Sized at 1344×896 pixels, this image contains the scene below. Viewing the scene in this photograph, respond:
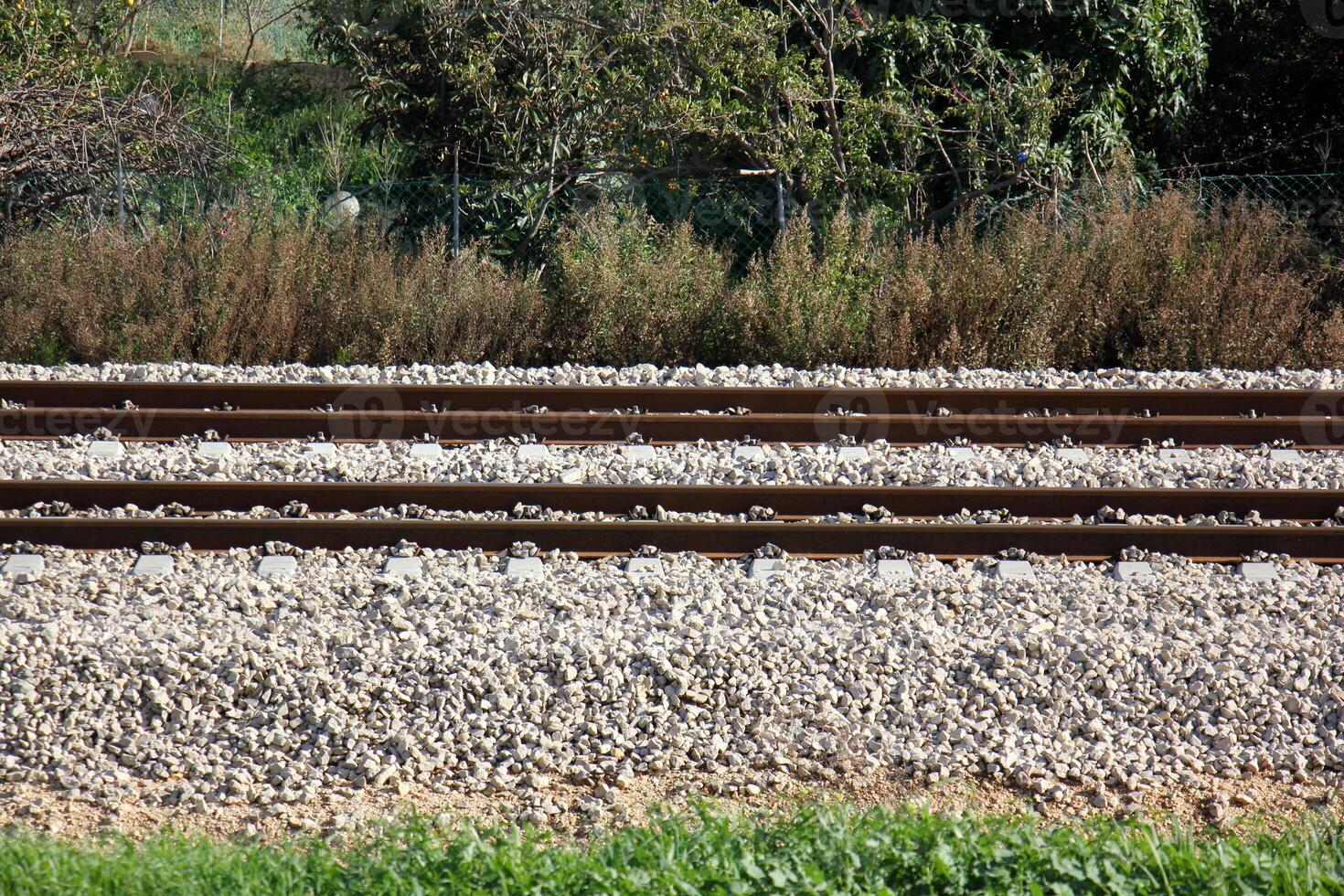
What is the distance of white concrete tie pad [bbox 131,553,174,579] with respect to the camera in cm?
605

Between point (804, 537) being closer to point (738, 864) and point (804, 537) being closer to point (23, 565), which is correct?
point (738, 864)

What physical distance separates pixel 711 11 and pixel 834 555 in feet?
24.5

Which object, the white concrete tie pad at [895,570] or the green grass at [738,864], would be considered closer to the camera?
the green grass at [738,864]

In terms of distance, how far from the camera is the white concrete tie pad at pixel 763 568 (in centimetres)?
612

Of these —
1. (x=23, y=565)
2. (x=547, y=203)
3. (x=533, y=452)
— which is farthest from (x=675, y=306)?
(x=23, y=565)

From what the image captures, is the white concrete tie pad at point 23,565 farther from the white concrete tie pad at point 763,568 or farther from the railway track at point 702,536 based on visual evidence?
the white concrete tie pad at point 763,568

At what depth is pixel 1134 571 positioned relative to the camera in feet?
20.4

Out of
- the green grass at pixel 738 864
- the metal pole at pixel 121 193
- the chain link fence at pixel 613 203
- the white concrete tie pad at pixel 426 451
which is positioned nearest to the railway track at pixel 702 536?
the white concrete tie pad at pixel 426 451

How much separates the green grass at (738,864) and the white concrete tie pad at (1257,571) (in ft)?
8.11

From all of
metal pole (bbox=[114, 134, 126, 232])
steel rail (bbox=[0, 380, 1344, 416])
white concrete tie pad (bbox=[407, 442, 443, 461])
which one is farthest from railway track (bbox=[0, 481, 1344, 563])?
metal pole (bbox=[114, 134, 126, 232])

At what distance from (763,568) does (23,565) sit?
3708mm

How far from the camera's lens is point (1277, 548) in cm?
643

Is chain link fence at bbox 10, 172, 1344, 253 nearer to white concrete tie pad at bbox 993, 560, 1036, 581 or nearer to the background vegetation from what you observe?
the background vegetation

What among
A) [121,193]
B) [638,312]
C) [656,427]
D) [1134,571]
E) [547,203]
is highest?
[547,203]
